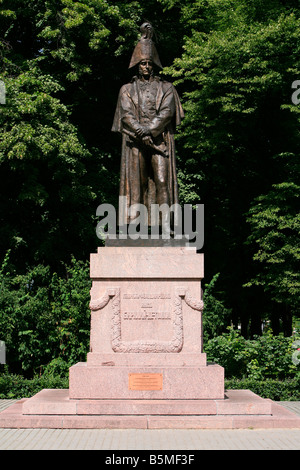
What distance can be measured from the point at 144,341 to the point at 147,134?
325 centimetres

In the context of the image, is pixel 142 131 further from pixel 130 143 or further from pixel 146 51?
pixel 146 51

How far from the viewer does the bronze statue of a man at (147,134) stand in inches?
385

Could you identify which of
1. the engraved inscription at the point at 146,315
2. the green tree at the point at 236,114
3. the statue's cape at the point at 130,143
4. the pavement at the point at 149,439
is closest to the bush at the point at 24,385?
the engraved inscription at the point at 146,315

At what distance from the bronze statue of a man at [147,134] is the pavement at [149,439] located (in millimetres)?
3694

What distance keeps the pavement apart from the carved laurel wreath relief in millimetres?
1308

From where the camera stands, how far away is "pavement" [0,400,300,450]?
6.83 meters

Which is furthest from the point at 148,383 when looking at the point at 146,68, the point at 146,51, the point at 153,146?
the point at 146,51

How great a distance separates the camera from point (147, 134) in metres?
9.70

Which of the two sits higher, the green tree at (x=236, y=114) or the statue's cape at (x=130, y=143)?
the green tree at (x=236, y=114)

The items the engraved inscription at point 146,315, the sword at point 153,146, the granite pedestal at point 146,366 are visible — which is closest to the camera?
the granite pedestal at point 146,366

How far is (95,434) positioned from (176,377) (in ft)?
4.82

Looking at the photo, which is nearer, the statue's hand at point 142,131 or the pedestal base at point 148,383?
the pedestal base at point 148,383

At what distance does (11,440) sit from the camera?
7293mm

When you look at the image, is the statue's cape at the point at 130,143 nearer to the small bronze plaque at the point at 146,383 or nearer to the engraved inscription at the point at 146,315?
the engraved inscription at the point at 146,315
